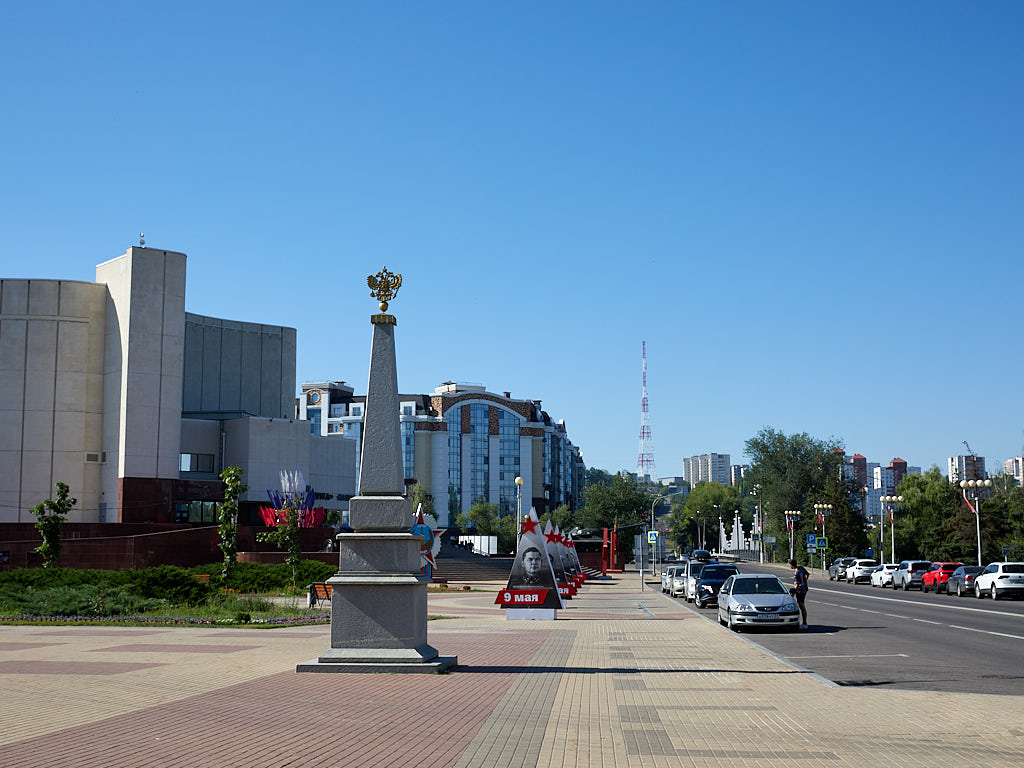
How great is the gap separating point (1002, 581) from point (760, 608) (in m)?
21.6

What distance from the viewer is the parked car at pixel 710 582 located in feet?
123

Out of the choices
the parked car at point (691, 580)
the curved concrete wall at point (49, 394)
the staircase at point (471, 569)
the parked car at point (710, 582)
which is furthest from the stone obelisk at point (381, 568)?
the curved concrete wall at point (49, 394)

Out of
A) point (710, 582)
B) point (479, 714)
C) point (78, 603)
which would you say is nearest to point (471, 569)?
point (710, 582)

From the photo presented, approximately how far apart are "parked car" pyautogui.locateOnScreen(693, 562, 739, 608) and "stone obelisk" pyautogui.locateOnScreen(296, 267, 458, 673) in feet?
77.9

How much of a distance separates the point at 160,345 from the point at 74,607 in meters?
35.6

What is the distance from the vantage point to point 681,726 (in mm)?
10344

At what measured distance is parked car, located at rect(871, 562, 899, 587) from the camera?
179 ft

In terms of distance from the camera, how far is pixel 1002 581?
40.4 metres

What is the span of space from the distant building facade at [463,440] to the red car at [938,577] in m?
91.7

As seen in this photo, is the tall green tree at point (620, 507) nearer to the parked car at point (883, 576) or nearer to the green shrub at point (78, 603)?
the parked car at point (883, 576)

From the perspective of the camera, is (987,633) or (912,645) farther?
(987,633)

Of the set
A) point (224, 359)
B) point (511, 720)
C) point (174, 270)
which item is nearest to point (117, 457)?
point (174, 270)

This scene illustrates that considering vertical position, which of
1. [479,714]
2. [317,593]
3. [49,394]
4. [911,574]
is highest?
[49,394]

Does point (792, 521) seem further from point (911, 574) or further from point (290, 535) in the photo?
point (290, 535)
